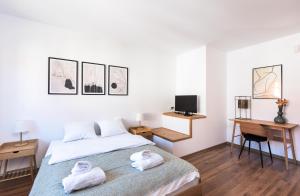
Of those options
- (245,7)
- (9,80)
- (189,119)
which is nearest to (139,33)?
(245,7)

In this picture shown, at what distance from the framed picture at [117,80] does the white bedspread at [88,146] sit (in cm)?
107

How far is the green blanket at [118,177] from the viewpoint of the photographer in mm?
1220

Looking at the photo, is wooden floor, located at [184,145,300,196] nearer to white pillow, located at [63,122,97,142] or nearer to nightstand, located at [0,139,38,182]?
white pillow, located at [63,122,97,142]

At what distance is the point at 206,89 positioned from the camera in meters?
3.48

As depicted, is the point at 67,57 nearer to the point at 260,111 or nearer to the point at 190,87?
the point at 190,87

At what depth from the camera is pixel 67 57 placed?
2709mm

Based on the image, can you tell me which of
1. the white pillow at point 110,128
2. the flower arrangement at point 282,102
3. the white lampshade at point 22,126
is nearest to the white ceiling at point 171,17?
the flower arrangement at point 282,102

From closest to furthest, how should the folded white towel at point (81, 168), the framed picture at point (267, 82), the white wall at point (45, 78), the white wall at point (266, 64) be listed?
the folded white towel at point (81, 168)
the white wall at point (45, 78)
the white wall at point (266, 64)
the framed picture at point (267, 82)

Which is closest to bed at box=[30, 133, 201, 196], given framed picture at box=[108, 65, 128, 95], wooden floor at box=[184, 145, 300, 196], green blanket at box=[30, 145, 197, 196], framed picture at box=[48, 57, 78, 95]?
green blanket at box=[30, 145, 197, 196]

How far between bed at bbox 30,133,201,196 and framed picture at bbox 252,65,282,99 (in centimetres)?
274

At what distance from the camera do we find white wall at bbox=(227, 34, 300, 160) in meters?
2.81

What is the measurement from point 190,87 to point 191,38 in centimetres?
128

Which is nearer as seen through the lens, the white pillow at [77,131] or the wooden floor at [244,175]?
the wooden floor at [244,175]

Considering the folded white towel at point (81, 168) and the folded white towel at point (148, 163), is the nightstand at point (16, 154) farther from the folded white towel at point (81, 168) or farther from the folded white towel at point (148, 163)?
the folded white towel at point (148, 163)
